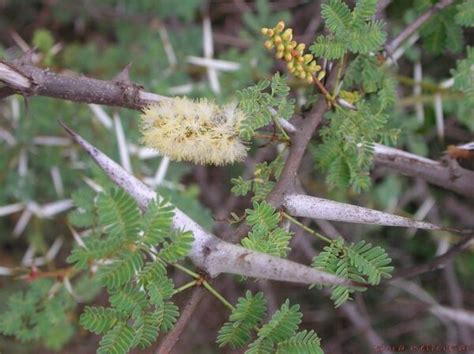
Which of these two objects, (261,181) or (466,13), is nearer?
(261,181)

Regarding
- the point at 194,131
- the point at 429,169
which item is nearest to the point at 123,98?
the point at 194,131

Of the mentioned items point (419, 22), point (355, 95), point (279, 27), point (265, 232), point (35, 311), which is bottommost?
point (35, 311)

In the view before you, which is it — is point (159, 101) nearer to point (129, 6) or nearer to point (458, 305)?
point (129, 6)

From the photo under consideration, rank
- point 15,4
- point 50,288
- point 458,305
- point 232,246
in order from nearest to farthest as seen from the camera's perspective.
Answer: point 232,246, point 50,288, point 458,305, point 15,4

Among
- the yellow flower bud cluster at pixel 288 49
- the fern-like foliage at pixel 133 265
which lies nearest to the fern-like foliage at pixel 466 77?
the yellow flower bud cluster at pixel 288 49

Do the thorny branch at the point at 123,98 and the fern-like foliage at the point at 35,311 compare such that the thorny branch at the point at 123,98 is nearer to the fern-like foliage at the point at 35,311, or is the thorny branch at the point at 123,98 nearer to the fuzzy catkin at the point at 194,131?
the fuzzy catkin at the point at 194,131

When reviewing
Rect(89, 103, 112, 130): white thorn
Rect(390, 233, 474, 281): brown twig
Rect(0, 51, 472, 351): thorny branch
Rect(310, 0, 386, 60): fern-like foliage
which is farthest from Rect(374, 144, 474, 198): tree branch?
Rect(89, 103, 112, 130): white thorn

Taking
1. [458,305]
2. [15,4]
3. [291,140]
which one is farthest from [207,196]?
[291,140]

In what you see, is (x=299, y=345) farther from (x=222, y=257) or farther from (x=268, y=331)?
(x=222, y=257)

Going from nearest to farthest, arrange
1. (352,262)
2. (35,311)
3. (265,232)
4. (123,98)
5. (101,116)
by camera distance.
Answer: (265,232), (352,262), (123,98), (35,311), (101,116)
